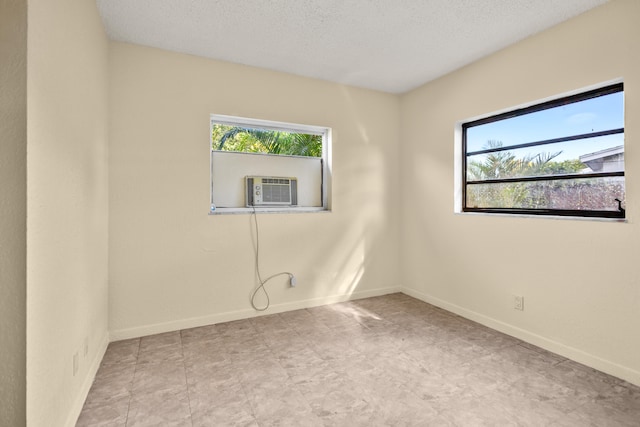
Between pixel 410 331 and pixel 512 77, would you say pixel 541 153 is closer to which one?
pixel 512 77

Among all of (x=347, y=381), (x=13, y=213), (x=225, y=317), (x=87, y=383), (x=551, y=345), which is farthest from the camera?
(x=225, y=317)

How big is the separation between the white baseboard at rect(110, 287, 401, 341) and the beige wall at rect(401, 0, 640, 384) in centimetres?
83

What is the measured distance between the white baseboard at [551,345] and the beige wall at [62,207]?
123 inches

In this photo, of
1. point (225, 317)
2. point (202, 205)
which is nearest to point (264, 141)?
point (202, 205)

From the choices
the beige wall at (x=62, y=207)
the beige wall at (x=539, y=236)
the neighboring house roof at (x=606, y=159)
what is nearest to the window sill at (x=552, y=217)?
the beige wall at (x=539, y=236)

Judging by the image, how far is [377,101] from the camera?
154 inches

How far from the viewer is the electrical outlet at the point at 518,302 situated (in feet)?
8.96

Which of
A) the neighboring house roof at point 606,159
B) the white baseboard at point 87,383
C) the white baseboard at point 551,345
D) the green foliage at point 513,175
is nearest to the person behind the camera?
the white baseboard at point 87,383

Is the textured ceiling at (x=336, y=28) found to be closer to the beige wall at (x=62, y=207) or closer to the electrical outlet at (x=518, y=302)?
the beige wall at (x=62, y=207)

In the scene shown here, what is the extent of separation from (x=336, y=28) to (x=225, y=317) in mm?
2707

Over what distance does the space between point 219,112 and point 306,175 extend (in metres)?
1.12

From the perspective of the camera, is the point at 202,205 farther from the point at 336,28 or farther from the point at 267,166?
the point at 336,28

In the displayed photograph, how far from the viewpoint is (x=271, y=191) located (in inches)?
135

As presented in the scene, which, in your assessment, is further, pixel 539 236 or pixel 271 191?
pixel 271 191
